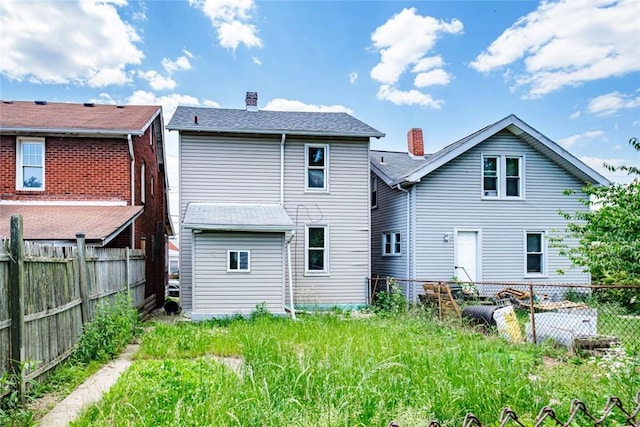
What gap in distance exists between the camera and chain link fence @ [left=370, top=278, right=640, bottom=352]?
7844 mm

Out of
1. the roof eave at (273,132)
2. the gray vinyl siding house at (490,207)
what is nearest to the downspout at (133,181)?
the roof eave at (273,132)

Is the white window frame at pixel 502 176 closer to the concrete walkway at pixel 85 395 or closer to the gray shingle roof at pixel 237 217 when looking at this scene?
the gray shingle roof at pixel 237 217

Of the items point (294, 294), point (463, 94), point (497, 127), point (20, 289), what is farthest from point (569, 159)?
point (20, 289)

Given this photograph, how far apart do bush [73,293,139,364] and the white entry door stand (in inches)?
395

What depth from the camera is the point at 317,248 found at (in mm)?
14148

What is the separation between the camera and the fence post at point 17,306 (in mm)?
4559

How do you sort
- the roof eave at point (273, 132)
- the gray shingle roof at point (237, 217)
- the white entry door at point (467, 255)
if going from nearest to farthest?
the gray shingle roof at point (237, 217) → the roof eave at point (273, 132) → the white entry door at point (467, 255)

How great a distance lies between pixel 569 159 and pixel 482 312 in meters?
7.81

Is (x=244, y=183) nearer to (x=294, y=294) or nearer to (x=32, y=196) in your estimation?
(x=294, y=294)

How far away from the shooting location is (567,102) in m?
17.1

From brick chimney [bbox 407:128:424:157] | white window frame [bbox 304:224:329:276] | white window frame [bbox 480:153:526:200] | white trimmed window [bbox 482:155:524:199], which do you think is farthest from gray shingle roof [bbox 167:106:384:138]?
white trimmed window [bbox 482:155:524:199]

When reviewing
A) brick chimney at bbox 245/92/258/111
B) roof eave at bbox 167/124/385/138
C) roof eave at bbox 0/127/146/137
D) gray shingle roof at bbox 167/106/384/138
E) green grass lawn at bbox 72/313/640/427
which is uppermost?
brick chimney at bbox 245/92/258/111

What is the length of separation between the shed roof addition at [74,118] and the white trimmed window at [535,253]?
12.6 m

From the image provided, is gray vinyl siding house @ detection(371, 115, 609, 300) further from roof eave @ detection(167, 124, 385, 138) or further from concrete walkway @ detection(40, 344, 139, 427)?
concrete walkway @ detection(40, 344, 139, 427)
